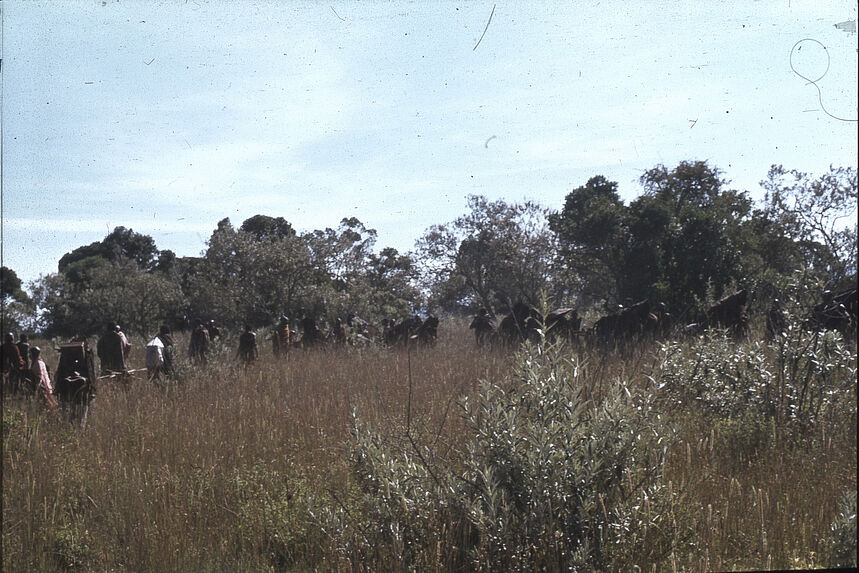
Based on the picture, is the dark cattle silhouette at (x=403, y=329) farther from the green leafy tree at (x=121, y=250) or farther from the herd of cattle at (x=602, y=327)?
the green leafy tree at (x=121, y=250)

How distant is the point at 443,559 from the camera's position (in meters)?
2.62

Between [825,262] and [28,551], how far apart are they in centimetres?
577

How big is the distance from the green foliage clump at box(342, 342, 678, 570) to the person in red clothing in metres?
6.49

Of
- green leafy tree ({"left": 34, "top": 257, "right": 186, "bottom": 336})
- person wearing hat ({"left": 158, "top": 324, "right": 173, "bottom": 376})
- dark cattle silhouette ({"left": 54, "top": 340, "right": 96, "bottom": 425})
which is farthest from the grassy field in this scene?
person wearing hat ({"left": 158, "top": 324, "right": 173, "bottom": 376})

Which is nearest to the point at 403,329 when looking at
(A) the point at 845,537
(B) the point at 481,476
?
(B) the point at 481,476

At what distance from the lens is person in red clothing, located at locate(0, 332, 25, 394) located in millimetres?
7164

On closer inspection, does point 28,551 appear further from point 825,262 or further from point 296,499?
point 825,262

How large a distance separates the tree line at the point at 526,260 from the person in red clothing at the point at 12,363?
33cm

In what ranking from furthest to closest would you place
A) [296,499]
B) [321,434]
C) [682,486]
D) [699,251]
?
[699,251], [321,434], [296,499], [682,486]

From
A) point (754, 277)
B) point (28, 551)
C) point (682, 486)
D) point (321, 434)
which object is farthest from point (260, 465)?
point (754, 277)

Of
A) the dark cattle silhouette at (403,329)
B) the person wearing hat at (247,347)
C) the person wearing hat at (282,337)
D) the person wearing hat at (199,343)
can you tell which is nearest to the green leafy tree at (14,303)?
the person wearing hat at (199,343)

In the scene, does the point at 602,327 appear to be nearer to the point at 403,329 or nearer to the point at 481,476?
the point at 403,329

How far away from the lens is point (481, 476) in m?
2.62

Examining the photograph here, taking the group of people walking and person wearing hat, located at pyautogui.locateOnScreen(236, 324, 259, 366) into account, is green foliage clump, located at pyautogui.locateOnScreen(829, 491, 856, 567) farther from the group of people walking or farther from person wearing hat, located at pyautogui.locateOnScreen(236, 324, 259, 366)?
person wearing hat, located at pyautogui.locateOnScreen(236, 324, 259, 366)
